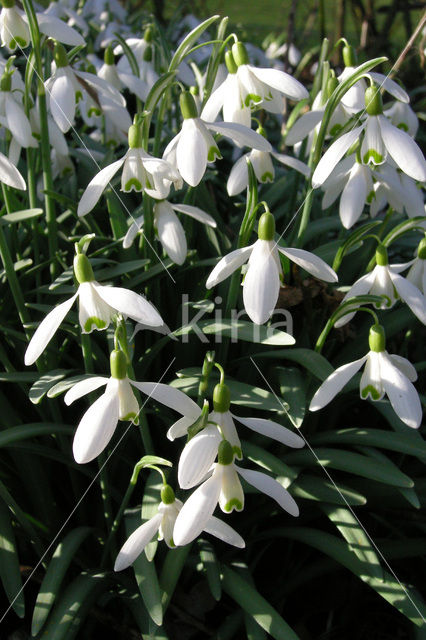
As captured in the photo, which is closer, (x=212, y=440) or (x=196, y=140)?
(x=212, y=440)

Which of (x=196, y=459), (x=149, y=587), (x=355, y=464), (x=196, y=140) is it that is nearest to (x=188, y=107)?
(x=196, y=140)

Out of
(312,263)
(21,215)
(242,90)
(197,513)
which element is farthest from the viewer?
(21,215)

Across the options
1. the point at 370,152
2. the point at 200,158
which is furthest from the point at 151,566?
the point at 370,152

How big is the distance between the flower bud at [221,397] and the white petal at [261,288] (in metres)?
0.13

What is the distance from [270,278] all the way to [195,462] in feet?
1.05

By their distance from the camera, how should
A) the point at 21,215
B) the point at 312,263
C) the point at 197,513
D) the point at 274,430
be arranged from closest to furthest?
the point at 197,513, the point at 274,430, the point at 312,263, the point at 21,215

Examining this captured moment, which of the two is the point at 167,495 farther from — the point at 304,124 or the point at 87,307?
the point at 304,124

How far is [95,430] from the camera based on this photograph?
1.02 m

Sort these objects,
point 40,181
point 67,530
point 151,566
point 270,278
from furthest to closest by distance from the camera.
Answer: point 40,181, point 67,530, point 151,566, point 270,278

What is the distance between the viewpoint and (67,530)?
5.21 ft

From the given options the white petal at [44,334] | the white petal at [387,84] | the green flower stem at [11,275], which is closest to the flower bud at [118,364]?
the white petal at [44,334]

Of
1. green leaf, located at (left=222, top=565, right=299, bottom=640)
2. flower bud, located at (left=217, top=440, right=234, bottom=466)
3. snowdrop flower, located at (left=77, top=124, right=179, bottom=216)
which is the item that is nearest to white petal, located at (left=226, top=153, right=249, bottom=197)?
snowdrop flower, located at (left=77, top=124, right=179, bottom=216)

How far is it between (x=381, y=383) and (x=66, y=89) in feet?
2.84

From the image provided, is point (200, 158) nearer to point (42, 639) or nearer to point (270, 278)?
point (270, 278)
